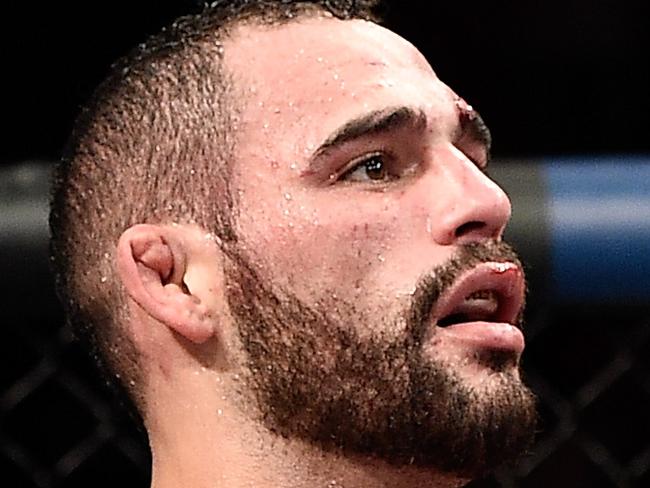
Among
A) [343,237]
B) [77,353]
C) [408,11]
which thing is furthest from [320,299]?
[408,11]

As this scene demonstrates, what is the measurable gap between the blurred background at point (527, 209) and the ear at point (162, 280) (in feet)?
0.50

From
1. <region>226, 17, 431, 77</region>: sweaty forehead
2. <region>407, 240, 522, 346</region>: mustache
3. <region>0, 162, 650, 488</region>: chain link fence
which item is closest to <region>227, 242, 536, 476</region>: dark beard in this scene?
<region>407, 240, 522, 346</region>: mustache

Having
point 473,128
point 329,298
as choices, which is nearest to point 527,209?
point 473,128

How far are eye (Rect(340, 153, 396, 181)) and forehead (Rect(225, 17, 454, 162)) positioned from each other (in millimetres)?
24

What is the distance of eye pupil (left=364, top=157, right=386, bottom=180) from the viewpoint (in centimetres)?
72

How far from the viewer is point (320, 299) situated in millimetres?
700

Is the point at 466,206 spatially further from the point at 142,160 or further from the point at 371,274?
the point at 142,160

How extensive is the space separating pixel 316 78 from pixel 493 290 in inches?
6.0

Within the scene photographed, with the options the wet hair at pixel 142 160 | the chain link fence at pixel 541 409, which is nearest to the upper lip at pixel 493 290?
the wet hair at pixel 142 160

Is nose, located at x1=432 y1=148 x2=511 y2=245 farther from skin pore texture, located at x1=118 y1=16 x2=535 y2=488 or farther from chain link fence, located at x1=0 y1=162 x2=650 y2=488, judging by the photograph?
chain link fence, located at x1=0 y1=162 x2=650 y2=488

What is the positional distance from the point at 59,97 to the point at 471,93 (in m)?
0.36

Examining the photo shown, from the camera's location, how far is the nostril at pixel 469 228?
0.71m

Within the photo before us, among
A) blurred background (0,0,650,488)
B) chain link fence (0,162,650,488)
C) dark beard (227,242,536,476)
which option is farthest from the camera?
chain link fence (0,162,650,488)

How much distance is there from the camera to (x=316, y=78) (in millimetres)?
737
